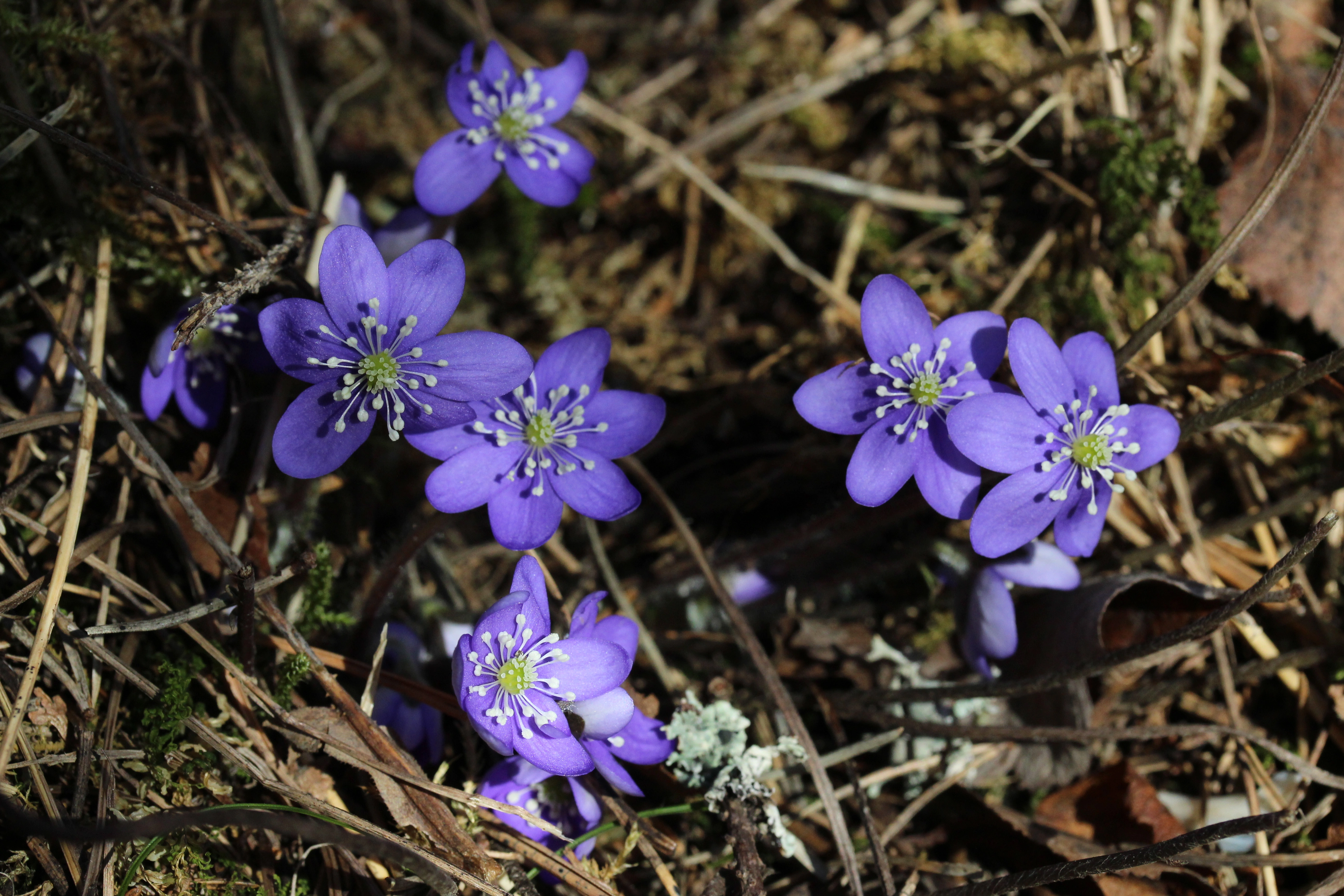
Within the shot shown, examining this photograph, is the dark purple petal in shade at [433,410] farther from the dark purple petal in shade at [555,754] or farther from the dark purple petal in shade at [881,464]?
the dark purple petal in shade at [881,464]

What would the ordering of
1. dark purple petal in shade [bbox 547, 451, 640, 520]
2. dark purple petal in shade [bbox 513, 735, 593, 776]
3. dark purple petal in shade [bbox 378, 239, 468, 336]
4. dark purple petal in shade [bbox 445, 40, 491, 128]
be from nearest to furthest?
dark purple petal in shade [bbox 513, 735, 593, 776] < dark purple petal in shade [bbox 378, 239, 468, 336] < dark purple petal in shade [bbox 547, 451, 640, 520] < dark purple petal in shade [bbox 445, 40, 491, 128]

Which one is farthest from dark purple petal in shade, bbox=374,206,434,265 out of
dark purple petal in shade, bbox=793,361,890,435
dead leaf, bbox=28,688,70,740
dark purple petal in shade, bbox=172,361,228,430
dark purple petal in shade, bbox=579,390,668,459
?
dead leaf, bbox=28,688,70,740

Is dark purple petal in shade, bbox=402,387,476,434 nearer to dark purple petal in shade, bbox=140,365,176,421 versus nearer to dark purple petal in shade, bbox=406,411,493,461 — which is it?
dark purple petal in shade, bbox=406,411,493,461

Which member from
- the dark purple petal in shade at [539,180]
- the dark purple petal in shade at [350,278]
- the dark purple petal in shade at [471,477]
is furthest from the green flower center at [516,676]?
the dark purple petal in shade at [539,180]

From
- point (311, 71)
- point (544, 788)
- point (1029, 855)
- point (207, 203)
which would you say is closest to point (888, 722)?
point (1029, 855)

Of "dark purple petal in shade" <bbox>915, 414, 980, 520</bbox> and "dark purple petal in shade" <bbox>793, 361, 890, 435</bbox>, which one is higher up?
"dark purple petal in shade" <bbox>793, 361, 890, 435</bbox>
